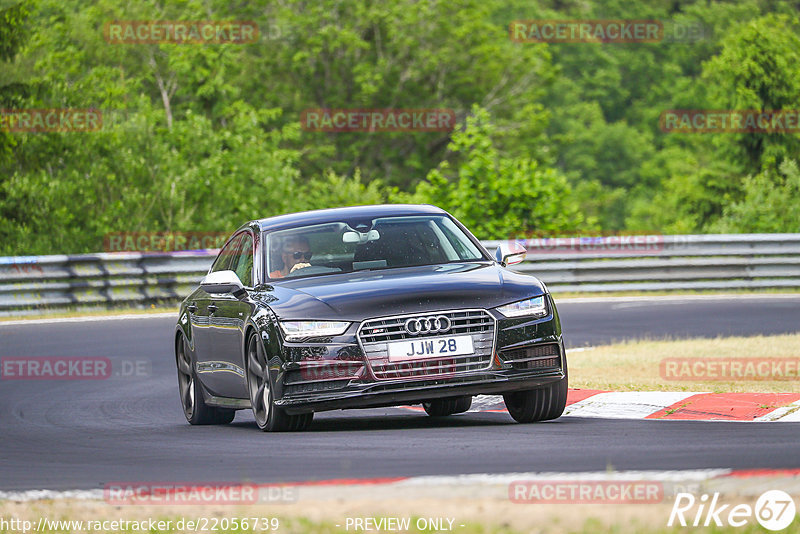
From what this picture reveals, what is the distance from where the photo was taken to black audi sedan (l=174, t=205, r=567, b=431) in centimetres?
889

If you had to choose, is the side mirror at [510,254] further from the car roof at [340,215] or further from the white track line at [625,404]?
the white track line at [625,404]

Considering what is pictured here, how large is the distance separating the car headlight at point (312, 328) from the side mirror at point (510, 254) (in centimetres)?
174

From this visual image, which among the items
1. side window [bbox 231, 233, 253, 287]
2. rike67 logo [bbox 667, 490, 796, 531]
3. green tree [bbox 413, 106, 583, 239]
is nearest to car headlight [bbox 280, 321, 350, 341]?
side window [bbox 231, 233, 253, 287]

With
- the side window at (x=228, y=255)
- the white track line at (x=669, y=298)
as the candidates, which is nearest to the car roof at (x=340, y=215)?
the side window at (x=228, y=255)

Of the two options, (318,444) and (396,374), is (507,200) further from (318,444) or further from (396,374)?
(318,444)

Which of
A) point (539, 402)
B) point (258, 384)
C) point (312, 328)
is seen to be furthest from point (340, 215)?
point (539, 402)

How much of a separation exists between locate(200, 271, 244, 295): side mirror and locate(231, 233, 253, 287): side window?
0.40 feet

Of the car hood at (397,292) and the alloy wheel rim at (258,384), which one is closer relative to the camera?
the car hood at (397,292)

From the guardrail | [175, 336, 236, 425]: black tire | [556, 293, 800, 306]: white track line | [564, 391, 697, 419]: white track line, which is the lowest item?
[556, 293, 800, 306]: white track line

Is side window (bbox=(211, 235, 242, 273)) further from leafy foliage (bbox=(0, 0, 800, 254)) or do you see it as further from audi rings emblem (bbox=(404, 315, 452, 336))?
leafy foliage (bbox=(0, 0, 800, 254))

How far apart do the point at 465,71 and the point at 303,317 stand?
2070 inches

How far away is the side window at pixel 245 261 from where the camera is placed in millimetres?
10414

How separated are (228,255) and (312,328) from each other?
→ 264 cm

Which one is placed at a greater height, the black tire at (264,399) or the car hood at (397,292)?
the car hood at (397,292)
